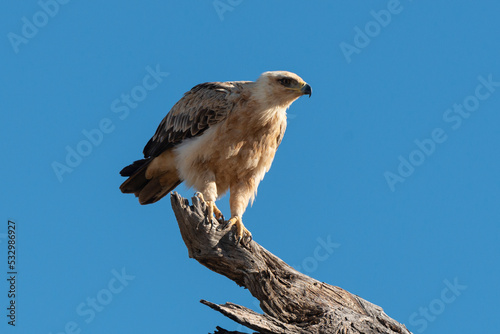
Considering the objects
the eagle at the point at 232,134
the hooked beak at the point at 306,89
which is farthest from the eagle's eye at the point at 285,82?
the hooked beak at the point at 306,89

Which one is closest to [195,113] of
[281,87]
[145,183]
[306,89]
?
[281,87]

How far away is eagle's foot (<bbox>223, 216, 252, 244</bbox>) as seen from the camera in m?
8.12

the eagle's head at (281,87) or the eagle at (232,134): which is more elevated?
the eagle's head at (281,87)

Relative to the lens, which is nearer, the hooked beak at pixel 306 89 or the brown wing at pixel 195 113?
the hooked beak at pixel 306 89

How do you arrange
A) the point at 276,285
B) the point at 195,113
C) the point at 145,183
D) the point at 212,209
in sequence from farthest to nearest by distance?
the point at 145,183, the point at 195,113, the point at 212,209, the point at 276,285

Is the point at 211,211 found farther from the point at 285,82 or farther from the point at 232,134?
the point at 285,82

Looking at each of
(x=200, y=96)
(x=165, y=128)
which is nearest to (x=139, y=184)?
(x=165, y=128)

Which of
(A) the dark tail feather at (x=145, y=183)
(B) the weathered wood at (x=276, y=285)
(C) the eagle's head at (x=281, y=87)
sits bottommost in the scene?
(B) the weathered wood at (x=276, y=285)

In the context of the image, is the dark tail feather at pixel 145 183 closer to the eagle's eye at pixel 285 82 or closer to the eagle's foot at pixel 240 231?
the eagle's foot at pixel 240 231

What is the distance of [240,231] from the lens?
27.0 feet

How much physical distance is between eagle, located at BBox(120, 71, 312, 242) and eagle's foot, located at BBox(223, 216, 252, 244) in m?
0.21

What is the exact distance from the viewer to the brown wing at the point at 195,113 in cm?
929

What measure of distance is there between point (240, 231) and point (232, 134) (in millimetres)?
1547

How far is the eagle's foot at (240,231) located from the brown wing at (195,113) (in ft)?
5.40
